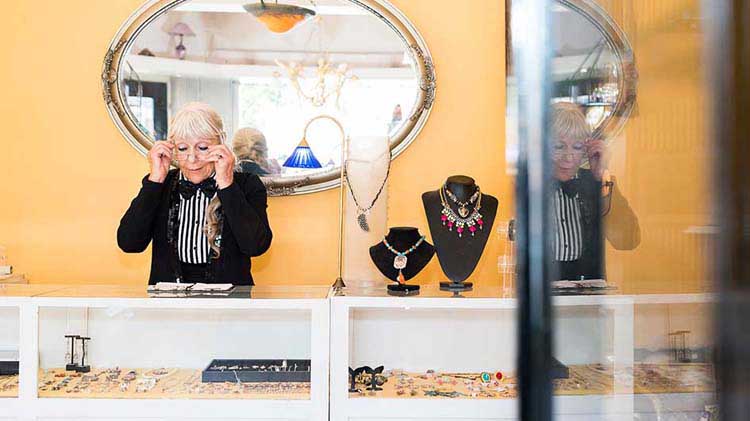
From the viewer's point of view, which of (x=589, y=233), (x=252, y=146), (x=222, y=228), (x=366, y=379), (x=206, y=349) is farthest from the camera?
(x=252, y=146)

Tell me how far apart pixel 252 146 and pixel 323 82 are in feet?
1.28

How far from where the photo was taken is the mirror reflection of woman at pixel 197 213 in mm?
2621

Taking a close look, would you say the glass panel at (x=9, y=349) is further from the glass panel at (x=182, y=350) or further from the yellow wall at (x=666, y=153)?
the yellow wall at (x=666, y=153)

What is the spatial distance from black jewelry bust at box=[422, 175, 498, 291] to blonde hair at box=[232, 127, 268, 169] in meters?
0.89

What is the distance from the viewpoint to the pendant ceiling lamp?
3.29m

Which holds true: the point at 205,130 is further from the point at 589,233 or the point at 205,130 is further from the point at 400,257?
the point at 589,233

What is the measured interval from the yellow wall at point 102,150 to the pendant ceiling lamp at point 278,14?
407 millimetres

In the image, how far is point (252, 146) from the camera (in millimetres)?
3262

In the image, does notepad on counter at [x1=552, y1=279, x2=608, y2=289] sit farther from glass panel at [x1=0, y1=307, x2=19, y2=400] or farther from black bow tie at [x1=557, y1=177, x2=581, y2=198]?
glass panel at [x1=0, y1=307, x2=19, y2=400]

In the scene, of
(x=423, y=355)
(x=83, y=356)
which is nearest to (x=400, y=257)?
(x=423, y=355)

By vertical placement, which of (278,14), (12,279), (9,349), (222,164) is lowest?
(9,349)

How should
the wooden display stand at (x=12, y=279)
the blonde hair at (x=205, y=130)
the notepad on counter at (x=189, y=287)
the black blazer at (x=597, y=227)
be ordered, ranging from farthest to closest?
the wooden display stand at (x=12, y=279) < the blonde hair at (x=205, y=130) < the notepad on counter at (x=189, y=287) < the black blazer at (x=597, y=227)

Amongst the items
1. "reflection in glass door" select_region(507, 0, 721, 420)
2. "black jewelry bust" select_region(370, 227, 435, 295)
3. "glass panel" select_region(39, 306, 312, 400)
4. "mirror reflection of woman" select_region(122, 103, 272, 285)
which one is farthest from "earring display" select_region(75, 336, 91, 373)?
"reflection in glass door" select_region(507, 0, 721, 420)

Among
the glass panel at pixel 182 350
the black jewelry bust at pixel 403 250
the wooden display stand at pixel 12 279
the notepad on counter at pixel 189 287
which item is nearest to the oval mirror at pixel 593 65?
the glass panel at pixel 182 350
